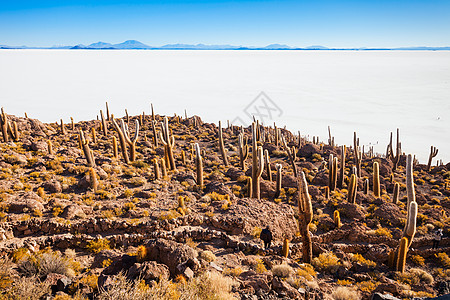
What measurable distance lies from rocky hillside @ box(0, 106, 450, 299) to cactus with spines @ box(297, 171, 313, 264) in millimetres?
47

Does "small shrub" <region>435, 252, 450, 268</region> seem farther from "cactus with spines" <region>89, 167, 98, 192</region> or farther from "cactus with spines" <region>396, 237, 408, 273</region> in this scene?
"cactus with spines" <region>89, 167, 98, 192</region>

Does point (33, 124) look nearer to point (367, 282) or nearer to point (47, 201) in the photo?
point (47, 201)

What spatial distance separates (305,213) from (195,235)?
4288mm

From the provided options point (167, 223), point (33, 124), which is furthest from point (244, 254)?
point (33, 124)

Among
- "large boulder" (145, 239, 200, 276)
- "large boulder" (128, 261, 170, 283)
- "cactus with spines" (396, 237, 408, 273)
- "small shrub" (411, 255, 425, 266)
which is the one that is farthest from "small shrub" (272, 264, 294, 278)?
"small shrub" (411, 255, 425, 266)

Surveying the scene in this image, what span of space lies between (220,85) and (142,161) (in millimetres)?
95009

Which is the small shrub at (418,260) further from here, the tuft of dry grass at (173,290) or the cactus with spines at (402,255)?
the tuft of dry grass at (173,290)

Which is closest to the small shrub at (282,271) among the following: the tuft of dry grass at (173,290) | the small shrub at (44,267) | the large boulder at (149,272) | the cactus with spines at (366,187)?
the tuft of dry grass at (173,290)

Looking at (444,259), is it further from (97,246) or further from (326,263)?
(97,246)

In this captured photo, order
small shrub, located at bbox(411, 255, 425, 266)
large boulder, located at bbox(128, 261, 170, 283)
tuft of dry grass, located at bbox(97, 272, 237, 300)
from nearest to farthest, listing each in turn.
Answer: tuft of dry grass, located at bbox(97, 272, 237, 300) < large boulder, located at bbox(128, 261, 170, 283) < small shrub, located at bbox(411, 255, 425, 266)

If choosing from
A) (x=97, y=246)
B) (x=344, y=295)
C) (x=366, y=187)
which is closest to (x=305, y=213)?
(x=344, y=295)

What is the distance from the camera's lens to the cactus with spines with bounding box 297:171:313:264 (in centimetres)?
1040

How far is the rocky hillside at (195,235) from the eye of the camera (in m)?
7.19

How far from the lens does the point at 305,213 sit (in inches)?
416
